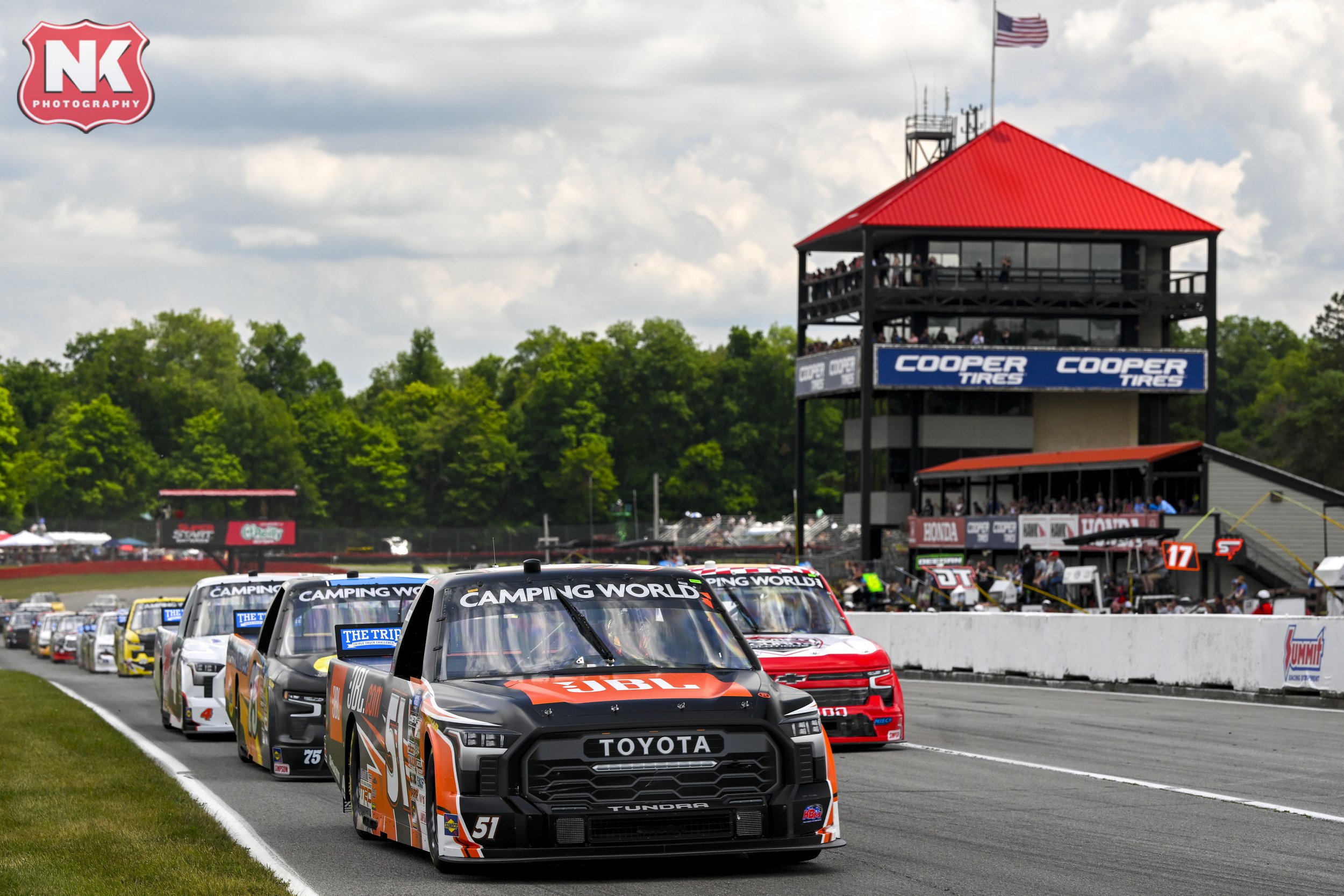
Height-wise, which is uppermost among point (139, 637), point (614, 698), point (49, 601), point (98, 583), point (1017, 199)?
point (1017, 199)

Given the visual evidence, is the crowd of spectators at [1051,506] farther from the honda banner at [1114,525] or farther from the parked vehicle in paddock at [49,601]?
the parked vehicle in paddock at [49,601]

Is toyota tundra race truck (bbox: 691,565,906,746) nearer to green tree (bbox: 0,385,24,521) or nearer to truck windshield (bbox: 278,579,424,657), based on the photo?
truck windshield (bbox: 278,579,424,657)

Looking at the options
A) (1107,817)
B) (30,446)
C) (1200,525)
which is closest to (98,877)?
(1107,817)

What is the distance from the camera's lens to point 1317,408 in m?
Answer: 102

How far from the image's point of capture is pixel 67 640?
47625mm

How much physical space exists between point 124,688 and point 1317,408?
82848 mm

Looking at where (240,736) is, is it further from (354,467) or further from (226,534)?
(354,467)

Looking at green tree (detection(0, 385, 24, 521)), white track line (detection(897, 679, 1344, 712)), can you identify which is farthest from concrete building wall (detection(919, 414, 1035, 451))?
green tree (detection(0, 385, 24, 521))

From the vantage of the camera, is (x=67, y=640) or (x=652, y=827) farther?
Result: (x=67, y=640)

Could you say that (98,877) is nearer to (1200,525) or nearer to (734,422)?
(1200,525)

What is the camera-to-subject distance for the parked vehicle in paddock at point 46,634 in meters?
50.3

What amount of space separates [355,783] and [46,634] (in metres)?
43.0

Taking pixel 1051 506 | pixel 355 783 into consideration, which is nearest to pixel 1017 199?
pixel 1051 506

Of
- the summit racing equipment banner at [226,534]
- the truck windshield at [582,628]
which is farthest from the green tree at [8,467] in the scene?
the truck windshield at [582,628]
